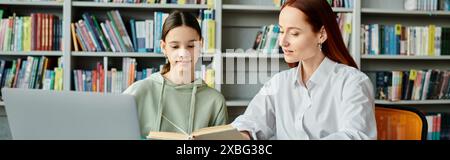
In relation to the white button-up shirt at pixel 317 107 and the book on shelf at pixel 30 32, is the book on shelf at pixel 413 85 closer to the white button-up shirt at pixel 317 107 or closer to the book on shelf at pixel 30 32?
the white button-up shirt at pixel 317 107

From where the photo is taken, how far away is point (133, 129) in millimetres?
732

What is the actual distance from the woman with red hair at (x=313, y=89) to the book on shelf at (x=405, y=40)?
5.28 ft

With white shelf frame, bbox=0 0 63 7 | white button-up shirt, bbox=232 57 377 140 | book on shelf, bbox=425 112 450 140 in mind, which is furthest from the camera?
book on shelf, bbox=425 112 450 140

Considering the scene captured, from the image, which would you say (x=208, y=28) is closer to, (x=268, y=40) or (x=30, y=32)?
(x=268, y=40)

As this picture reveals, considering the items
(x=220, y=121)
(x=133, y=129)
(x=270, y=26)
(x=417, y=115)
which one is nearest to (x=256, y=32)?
(x=270, y=26)

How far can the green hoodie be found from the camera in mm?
1367

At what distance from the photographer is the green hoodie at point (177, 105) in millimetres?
1367

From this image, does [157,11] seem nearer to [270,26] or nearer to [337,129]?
[270,26]

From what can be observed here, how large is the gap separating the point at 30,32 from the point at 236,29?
4.03 feet

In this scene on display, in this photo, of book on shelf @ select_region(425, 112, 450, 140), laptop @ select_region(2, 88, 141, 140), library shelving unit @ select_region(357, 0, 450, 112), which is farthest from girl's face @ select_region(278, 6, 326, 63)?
book on shelf @ select_region(425, 112, 450, 140)

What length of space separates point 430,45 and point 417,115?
1.73 m

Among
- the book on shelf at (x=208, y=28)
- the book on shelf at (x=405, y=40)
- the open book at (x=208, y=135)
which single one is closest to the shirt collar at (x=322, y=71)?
the open book at (x=208, y=135)

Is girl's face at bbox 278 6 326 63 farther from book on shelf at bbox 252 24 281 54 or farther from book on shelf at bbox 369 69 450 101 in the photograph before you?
book on shelf at bbox 369 69 450 101

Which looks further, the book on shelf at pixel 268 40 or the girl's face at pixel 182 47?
the book on shelf at pixel 268 40
